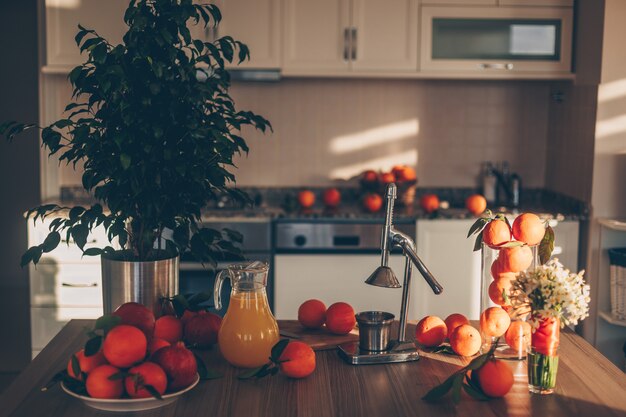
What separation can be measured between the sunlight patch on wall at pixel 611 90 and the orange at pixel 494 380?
102 inches

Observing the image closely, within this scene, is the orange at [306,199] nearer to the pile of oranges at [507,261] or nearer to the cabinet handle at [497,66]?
the cabinet handle at [497,66]

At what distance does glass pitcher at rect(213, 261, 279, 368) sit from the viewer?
6.32ft

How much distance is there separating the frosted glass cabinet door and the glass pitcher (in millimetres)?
2608

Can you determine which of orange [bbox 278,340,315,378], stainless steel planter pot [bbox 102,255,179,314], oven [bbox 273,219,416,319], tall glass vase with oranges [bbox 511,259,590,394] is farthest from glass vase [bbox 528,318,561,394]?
oven [bbox 273,219,416,319]

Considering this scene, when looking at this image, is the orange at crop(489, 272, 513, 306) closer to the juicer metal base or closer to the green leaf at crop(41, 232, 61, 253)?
the juicer metal base

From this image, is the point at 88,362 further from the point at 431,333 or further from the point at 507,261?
the point at 507,261

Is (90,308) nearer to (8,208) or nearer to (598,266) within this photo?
(8,208)

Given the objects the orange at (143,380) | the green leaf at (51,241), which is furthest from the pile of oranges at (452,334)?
the green leaf at (51,241)

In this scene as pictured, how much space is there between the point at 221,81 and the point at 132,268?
21.9 inches

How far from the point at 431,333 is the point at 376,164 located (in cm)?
269

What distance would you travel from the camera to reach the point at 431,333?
211 centimetres

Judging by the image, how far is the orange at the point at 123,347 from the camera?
1688mm

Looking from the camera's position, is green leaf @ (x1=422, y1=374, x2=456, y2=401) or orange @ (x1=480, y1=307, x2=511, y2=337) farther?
orange @ (x1=480, y1=307, x2=511, y2=337)

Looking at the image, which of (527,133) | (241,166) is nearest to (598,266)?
(527,133)
